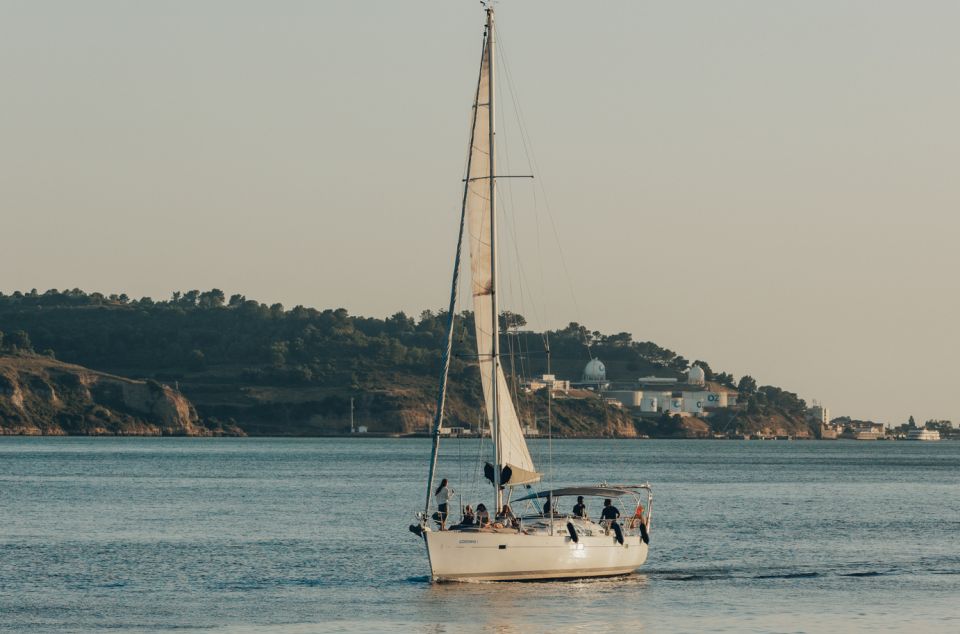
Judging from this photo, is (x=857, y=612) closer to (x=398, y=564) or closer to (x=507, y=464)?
(x=507, y=464)

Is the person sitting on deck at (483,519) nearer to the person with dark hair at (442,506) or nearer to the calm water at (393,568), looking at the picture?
the person with dark hair at (442,506)

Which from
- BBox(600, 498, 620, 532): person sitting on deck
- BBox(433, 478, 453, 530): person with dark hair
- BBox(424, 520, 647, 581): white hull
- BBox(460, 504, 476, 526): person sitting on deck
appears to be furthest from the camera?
BBox(600, 498, 620, 532): person sitting on deck

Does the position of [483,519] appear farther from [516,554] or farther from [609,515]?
[609,515]

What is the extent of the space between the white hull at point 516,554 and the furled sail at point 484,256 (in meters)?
2.14

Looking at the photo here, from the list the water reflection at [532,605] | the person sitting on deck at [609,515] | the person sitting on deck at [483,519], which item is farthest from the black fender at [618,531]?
the person sitting on deck at [483,519]

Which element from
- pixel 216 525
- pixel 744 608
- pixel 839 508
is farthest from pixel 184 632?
pixel 839 508

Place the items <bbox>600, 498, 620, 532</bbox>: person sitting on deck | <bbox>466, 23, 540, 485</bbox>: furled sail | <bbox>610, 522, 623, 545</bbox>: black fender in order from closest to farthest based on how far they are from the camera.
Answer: <bbox>466, 23, 540, 485</bbox>: furled sail < <bbox>610, 522, 623, 545</bbox>: black fender < <bbox>600, 498, 620, 532</bbox>: person sitting on deck

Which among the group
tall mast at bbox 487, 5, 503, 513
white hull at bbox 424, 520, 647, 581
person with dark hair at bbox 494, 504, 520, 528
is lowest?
white hull at bbox 424, 520, 647, 581

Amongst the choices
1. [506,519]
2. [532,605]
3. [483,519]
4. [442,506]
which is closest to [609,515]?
[506,519]

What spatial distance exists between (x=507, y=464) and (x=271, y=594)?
28.1 feet

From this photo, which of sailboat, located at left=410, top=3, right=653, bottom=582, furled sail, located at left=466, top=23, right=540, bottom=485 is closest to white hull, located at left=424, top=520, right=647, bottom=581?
sailboat, located at left=410, top=3, right=653, bottom=582

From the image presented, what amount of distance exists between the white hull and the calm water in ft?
2.04

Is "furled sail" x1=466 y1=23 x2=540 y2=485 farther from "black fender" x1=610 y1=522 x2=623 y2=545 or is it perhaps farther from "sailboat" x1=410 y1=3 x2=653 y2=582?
"black fender" x1=610 y1=522 x2=623 y2=545

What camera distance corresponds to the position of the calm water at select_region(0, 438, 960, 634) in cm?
4578
